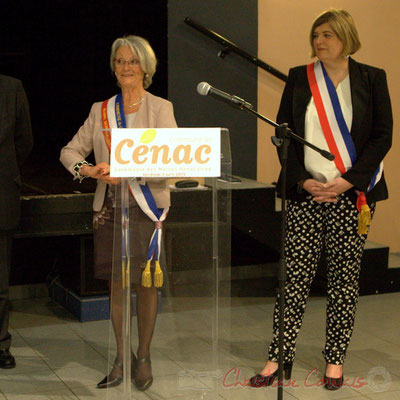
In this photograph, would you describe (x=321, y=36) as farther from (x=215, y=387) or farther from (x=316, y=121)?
(x=215, y=387)

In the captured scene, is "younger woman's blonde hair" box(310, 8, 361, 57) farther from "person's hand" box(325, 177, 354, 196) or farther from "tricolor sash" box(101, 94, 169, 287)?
"tricolor sash" box(101, 94, 169, 287)

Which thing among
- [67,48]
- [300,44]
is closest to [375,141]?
[300,44]

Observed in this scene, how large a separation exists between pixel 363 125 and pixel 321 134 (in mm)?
181

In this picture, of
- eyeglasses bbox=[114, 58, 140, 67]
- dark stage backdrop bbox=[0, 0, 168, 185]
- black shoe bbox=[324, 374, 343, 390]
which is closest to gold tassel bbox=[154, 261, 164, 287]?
eyeglasses bbox=[114, 58, 140, 67]

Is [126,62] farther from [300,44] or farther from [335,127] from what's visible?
[300,44]

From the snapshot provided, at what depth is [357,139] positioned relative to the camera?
11.1 ft

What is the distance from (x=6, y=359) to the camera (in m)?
3.74

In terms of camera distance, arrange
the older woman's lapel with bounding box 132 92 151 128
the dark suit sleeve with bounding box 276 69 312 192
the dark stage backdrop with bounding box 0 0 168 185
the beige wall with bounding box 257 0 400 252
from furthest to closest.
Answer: the beige wall with bounding box 257 0 400 252 → the dark stage backdrop with bounding box 0 0 168 185 → the dark suit sleeve with bounding box 276 69 312 192 → the older woman's lapel with bounding box 132 92 151 128

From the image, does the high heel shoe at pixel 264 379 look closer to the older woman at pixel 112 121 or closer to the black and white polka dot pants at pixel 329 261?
the black and white polka dot pants at pixel 329 261

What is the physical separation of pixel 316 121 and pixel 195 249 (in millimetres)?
913

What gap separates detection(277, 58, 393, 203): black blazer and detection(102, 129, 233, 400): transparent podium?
0.67 m

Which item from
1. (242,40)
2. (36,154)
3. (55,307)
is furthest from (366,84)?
(36,154)

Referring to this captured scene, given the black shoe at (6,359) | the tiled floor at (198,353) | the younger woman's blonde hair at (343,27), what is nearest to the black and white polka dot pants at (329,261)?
the tiled floor at (198,353)

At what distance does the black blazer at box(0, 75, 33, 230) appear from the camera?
358 centimetres
